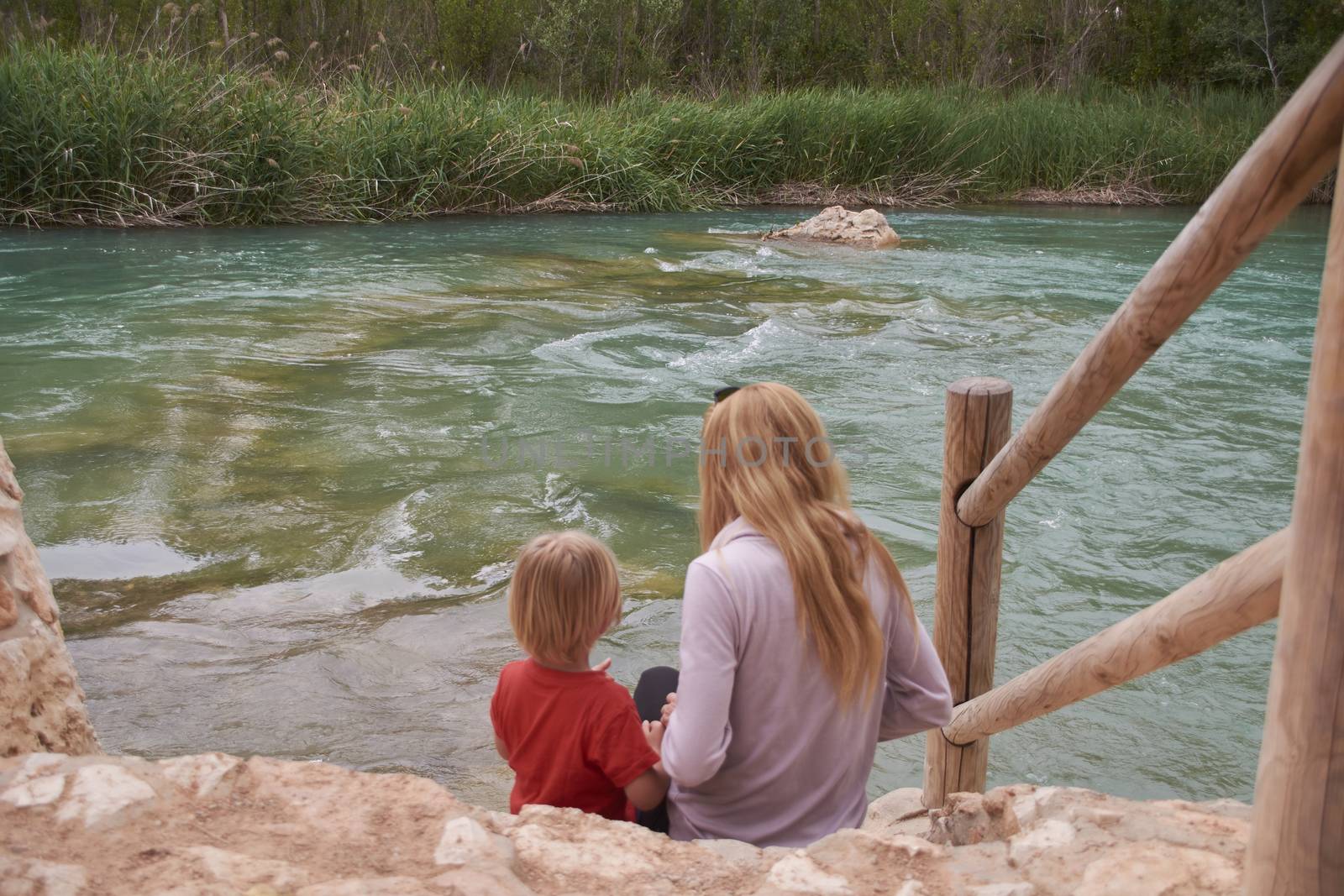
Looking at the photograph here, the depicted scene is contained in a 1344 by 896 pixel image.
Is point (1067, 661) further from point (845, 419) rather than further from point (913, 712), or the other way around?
point (845, 419)

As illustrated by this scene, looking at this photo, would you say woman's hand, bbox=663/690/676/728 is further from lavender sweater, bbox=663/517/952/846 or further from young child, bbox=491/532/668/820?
lavender sweater, bbox=663/517/952/846

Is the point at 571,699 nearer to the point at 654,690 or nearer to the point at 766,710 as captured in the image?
the point at 654,690

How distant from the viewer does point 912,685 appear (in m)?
2.19

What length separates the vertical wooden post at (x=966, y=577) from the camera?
2564 millimetres

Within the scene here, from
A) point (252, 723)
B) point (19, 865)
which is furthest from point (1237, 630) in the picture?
point (252, 723)

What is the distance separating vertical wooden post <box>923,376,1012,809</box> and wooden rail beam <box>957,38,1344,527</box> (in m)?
0.32

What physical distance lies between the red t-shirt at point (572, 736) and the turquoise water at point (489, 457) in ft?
3.24

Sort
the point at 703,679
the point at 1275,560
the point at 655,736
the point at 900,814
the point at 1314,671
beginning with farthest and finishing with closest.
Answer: the point at 900,814, the point at 655,736, the point at 703,679, the point at 1275,560, the point at 1314,671

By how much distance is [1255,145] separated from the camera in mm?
1392

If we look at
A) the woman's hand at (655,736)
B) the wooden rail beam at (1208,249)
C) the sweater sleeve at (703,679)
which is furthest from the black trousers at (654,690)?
the wooden rail beam at (1208,249)

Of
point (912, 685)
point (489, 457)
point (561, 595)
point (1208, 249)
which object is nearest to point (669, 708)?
point (561, 595)

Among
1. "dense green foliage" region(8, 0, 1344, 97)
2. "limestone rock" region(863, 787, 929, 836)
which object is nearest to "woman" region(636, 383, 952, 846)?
"limestone rock" region(863, 787, 929, 836)

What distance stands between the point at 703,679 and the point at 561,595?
1.12 feet

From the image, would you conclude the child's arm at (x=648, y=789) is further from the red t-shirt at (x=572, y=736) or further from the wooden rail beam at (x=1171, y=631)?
the wooden rail beam at (x=1171, y=631)
